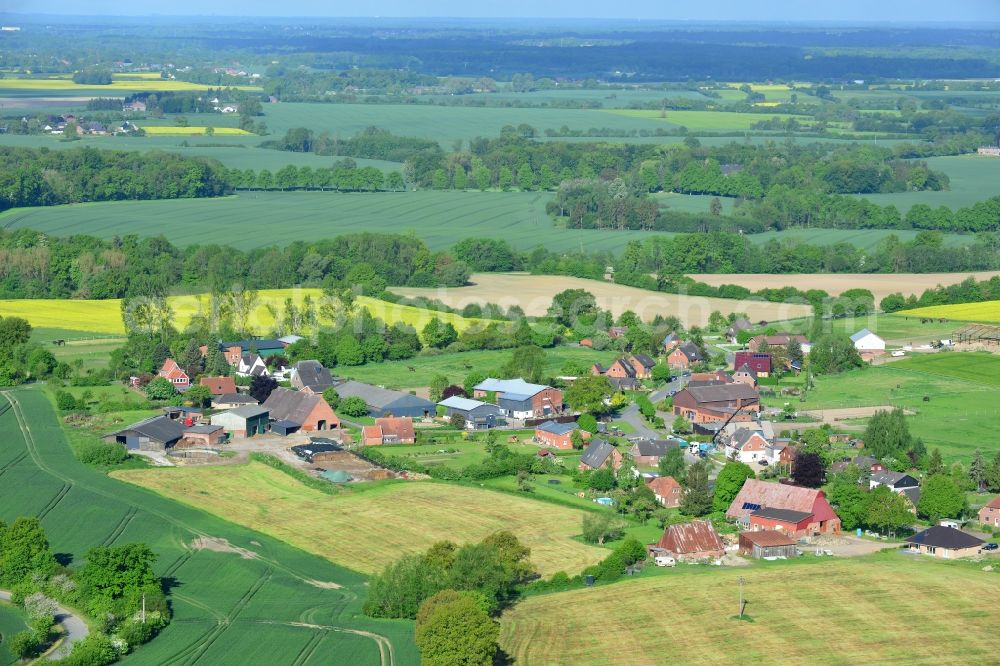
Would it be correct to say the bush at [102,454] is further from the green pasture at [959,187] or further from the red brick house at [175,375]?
the green pasture at [959,187]

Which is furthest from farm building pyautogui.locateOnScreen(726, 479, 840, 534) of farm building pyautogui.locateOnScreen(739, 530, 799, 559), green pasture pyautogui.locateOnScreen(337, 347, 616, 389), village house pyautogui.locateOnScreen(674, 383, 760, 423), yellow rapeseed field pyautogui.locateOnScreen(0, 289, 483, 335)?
yellow rapeseed field pyautogui.locateOnScreen(0, 289, 483, 335)

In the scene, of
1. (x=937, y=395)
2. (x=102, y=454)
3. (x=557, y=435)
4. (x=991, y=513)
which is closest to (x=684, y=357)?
(x=937, y=395)

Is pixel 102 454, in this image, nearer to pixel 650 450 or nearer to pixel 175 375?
pixel 175 375

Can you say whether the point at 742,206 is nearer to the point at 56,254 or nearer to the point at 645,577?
the point at 56,254

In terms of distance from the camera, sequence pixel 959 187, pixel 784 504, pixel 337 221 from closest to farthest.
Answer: pixel 784 504, pixel 337 221, pixel 959 187

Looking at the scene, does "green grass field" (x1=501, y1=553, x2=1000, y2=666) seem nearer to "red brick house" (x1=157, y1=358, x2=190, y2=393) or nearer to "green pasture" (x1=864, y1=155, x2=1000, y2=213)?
"red brick house" (x1=157, y1=358, x2=190, y2=393)

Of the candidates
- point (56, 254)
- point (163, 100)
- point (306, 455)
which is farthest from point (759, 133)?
point (306, 455)
